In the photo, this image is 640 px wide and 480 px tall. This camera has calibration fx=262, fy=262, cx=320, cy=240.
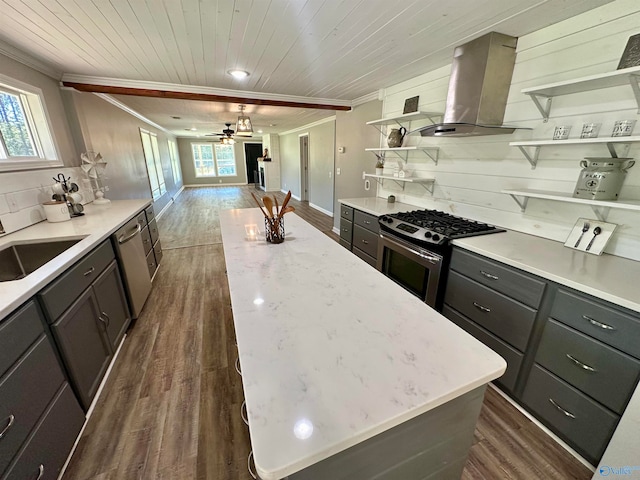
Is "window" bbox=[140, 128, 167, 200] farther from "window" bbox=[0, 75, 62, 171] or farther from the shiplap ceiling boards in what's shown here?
"window" bbox=[0, 75, 62, 171]

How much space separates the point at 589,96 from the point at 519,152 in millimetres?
457

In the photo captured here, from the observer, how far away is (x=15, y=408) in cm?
101

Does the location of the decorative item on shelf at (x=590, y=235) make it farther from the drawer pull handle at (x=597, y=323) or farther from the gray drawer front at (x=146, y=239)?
the gray drawer front at (x=146, y=239)

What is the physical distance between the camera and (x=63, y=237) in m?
1.77

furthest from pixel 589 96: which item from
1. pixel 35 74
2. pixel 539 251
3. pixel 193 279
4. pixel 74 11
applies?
pixel 35 74

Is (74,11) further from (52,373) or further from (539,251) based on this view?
(539,251)

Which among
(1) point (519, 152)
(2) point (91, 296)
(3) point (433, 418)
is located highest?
(1) point (519, 152)

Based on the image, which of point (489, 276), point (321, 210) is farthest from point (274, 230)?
point (321, 210)

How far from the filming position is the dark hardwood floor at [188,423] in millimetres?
1315

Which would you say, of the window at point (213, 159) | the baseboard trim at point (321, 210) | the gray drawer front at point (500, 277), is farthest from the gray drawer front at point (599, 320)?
the window at point (213, 159)

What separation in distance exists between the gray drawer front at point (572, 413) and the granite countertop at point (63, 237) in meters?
2.54

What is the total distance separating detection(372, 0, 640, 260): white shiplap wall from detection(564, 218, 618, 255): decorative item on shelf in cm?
7

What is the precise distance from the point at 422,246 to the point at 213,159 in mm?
11911

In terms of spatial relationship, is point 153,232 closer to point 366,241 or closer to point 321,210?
point 366,241
